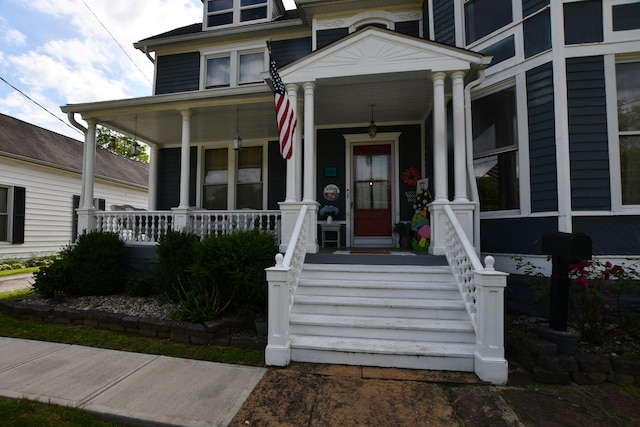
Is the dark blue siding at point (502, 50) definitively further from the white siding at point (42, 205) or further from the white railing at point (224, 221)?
the white siding at point (42, 205)

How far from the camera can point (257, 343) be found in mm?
3654

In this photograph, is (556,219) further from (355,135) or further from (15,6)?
(15,6)

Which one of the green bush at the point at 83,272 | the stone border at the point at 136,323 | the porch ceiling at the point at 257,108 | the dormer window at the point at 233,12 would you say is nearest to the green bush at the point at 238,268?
the stone border at the point at 136,323

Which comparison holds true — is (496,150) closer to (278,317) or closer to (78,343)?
(278,317)

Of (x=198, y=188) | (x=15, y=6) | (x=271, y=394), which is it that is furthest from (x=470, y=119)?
(x=15, y=6)

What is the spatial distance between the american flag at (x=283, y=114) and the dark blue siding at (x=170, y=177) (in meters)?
4.36

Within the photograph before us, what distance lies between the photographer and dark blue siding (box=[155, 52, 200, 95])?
8.02 m

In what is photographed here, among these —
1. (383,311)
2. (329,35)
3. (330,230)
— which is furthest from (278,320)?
(329,35)

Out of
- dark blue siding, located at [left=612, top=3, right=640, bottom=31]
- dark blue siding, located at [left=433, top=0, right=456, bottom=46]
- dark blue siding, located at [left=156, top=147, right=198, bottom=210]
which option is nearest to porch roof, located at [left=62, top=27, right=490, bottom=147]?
dark blue siding, located at [left=156, top=147, right=198, bottom=210]

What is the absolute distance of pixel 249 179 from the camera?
25.5ft

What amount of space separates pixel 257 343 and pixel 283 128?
2.86 m

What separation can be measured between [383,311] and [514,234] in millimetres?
2473

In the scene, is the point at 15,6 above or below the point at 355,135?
above

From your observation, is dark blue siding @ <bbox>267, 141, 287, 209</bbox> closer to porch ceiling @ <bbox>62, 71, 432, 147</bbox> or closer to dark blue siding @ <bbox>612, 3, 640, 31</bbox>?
porch ceiling @ <bbox>62, 71, 432, 147</bbox>
